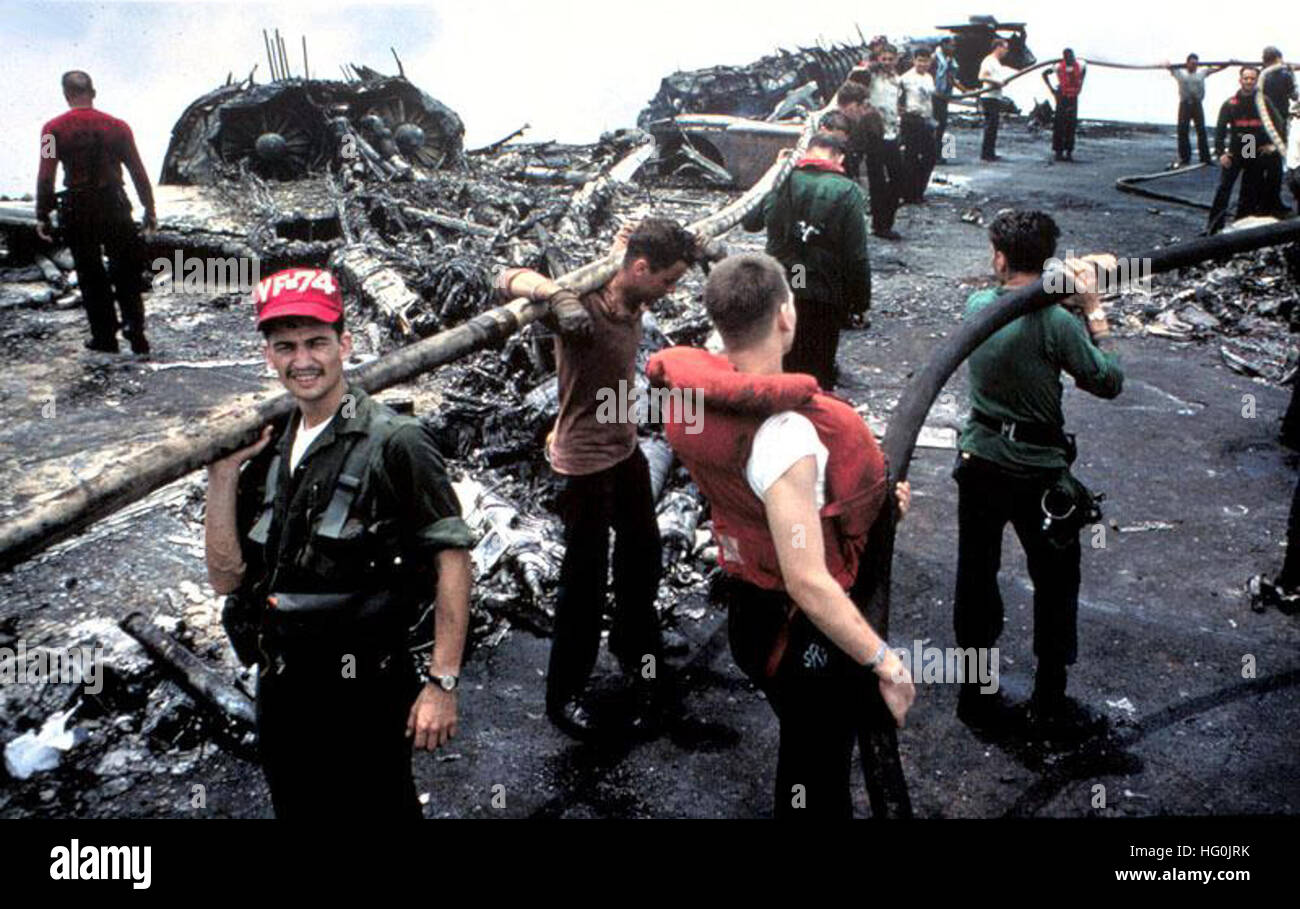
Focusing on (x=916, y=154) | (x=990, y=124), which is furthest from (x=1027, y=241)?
(x=990, y=124)

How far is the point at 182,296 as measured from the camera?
11.9m

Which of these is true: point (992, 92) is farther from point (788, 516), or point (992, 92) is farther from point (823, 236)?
point (788, 516)

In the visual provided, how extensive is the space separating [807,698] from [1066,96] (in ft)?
61.0

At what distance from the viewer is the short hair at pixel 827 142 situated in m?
6.27

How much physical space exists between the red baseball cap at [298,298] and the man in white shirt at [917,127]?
12.1m

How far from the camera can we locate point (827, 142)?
629 cm

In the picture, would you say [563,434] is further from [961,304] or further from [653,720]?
[961,304]

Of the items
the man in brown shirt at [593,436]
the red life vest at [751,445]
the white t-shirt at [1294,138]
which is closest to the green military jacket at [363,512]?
the red life vest at [751,445]

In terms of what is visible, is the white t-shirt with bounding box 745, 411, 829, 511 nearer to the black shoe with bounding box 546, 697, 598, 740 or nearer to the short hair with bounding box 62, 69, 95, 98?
the black shoe with bounding box 546, 697, 598, 740

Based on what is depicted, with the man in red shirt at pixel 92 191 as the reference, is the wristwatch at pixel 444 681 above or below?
below

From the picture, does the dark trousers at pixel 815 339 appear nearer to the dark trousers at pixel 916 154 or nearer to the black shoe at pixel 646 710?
the black shoe at pixel 646 710

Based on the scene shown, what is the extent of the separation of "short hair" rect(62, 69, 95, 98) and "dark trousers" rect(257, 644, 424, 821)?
299 inches
